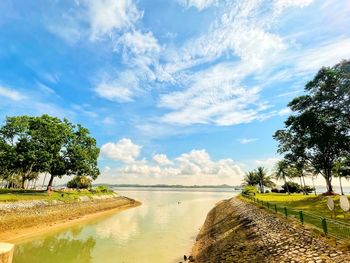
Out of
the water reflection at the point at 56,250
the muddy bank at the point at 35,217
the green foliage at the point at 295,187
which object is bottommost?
the water reflection at the point at 56,250

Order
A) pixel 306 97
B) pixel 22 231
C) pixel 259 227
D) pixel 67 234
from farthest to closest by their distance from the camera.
Result: pixel 306 97 → pixel 67 234 → pixel 22 231 → pixel 259 227

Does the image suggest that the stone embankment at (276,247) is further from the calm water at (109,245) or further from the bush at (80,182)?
the bush at (80,182)

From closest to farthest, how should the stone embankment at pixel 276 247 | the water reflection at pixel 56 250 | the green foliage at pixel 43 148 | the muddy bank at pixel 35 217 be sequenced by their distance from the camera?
the stone embankment at pixel 276 247, the water reflection at pixel 56 250, the muddy bank at pixel 35 217, the green foliage at pixel 43 148

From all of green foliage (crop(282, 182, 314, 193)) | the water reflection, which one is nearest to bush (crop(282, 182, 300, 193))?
green foliage (crop(282, 182, 314, 193))

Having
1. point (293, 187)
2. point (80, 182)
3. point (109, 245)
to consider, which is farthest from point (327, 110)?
point (80, 182)

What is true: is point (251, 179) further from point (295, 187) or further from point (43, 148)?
point (43, 148)

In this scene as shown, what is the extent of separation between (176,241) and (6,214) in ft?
73.4

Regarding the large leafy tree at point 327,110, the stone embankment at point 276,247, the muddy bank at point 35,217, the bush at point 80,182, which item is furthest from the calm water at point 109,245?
the bush at point 80,182

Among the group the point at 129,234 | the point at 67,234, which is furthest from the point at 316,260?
the point at 67,234

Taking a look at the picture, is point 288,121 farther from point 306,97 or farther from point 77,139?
point 77,139

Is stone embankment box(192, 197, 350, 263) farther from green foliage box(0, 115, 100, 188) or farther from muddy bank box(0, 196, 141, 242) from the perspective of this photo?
green foliage box(0, 115, 100, 188)

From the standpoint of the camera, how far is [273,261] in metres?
12.9

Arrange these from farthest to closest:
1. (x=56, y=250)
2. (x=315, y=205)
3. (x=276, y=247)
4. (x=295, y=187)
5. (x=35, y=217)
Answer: (x=295, y=187) < (x=35, y=217) < (x=315, y=205) < (x=56, y=250) < (x=276, y=247)

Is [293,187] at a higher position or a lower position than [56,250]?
higher
